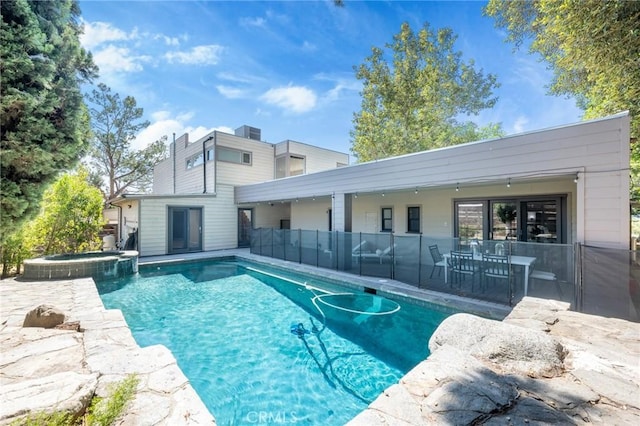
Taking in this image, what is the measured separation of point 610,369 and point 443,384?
1372 mm

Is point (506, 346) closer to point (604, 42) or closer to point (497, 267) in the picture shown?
point (497, 267)

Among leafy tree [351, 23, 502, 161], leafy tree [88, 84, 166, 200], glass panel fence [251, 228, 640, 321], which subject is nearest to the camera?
glass panel fence [251, 228, 640, 321]

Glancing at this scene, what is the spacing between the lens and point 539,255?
17.7 ft

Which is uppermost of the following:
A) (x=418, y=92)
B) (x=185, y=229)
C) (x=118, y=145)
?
(x=418, y=92)

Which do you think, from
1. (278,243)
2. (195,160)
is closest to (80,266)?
(278,243)

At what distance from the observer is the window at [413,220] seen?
35.0 ft

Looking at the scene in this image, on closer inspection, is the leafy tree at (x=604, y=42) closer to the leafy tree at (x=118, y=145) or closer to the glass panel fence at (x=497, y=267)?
the glass panel fence at (x=497, y=267)

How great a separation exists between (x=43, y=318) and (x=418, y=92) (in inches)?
703

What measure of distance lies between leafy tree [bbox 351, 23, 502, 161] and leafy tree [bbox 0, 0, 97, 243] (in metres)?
15.0

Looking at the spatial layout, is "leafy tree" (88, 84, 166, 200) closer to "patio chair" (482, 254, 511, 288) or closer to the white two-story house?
the white two-story house

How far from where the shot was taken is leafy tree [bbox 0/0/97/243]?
3.14m

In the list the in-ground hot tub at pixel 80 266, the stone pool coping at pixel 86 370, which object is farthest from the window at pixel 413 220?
the in-ground hot tub at pixel 80 266

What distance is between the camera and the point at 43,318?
12.4ft

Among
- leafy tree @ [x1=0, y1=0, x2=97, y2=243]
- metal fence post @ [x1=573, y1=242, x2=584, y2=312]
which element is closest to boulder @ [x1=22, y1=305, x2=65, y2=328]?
leafy tree @ [x1=0, y1=0, x2=97, y2=243]
